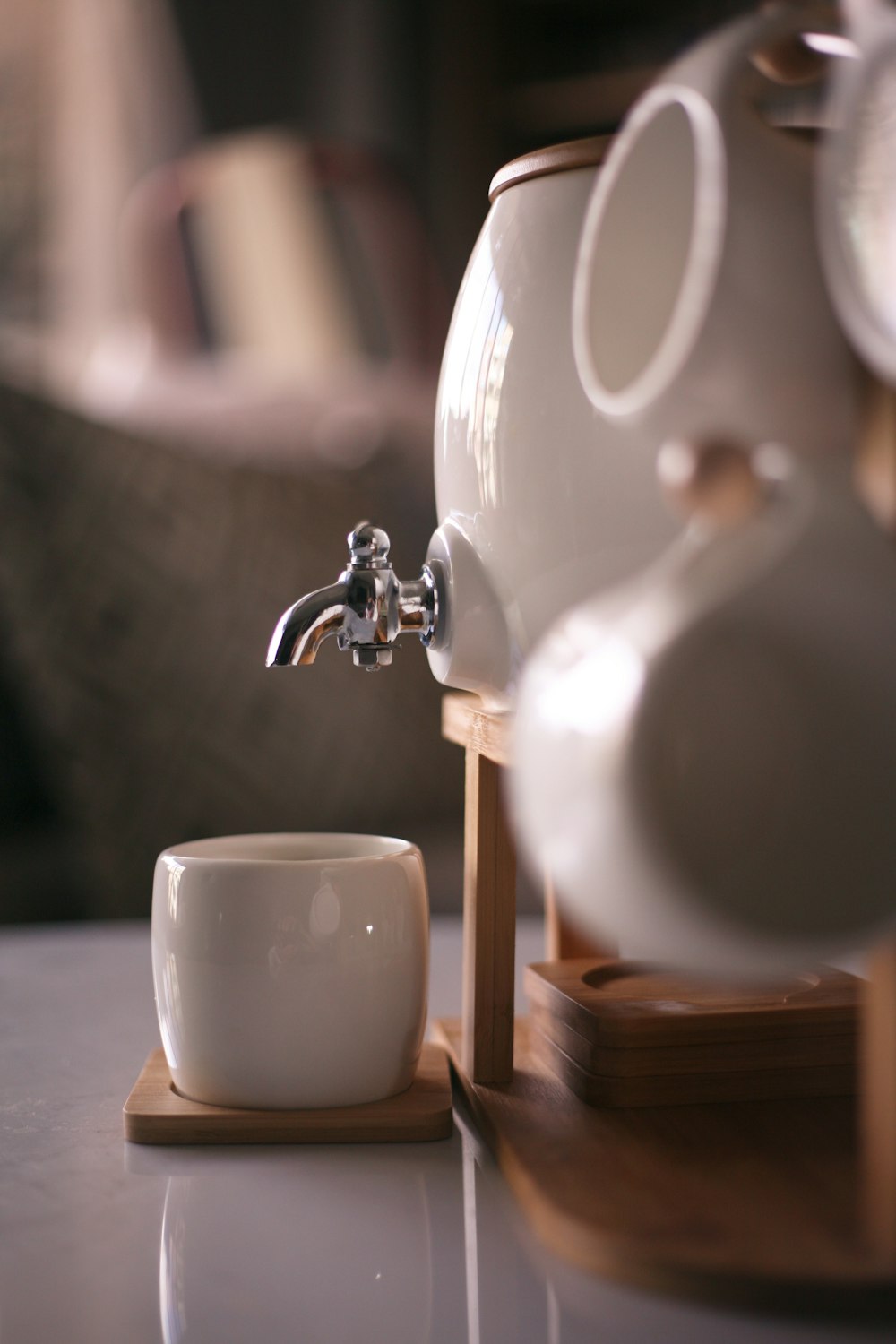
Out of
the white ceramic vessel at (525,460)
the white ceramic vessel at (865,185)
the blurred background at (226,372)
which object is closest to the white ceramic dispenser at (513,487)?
the white ceramic vessel at (525,460)

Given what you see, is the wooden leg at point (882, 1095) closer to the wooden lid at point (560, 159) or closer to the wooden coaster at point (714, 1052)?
the wooden coaster at point (714, 1052)

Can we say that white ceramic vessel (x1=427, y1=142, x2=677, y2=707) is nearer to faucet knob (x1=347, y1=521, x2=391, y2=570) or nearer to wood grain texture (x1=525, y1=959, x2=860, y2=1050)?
faucet knob (x1=347, y1=521, x2=391, y2=570)

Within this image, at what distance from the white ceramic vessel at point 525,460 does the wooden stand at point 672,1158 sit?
0.05 m

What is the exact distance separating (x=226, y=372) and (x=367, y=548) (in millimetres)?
1317

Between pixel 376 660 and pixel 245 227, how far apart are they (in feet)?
4.65

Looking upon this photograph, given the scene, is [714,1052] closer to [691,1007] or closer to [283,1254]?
[691,1007]

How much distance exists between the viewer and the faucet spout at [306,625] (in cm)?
52

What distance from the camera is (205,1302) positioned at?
0.38 metres

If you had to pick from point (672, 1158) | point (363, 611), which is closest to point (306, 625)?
point (363, 611)

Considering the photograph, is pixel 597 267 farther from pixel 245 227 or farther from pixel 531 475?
pixel 245 227

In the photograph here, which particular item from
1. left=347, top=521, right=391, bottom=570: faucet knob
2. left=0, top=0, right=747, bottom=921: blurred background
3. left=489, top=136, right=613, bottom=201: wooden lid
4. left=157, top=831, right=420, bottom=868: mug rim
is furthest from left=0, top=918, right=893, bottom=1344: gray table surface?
left=0, top=0, right=747, bottom=921: blurred background

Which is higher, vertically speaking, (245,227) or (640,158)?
(245,227)

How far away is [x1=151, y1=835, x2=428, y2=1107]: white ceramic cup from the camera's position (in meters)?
0.49

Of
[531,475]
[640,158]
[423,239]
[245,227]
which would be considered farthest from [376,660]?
[423,239]
